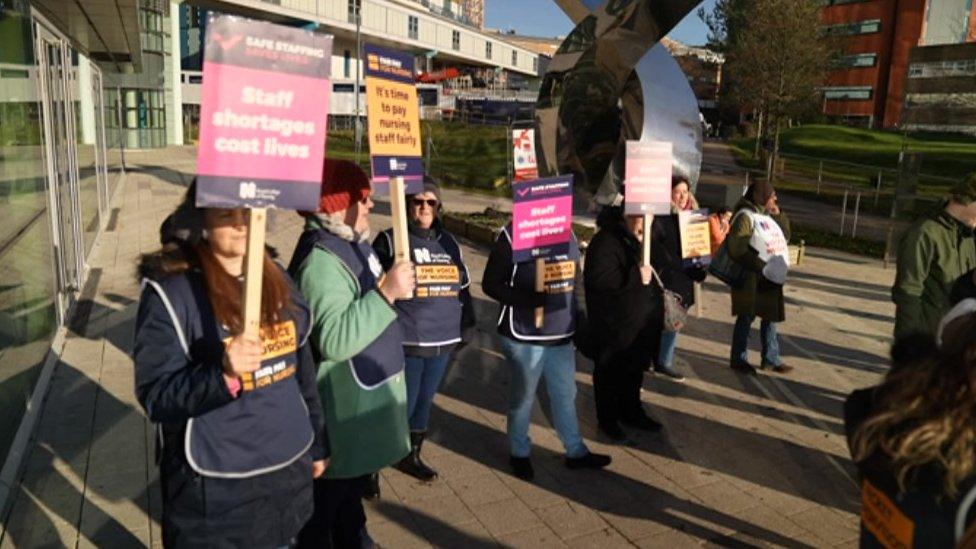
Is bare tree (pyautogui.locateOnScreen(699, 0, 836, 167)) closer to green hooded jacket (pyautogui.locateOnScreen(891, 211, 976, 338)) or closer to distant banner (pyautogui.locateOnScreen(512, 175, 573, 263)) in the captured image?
green hooded jacket (pyautogui.locateOnScreen(891, 211, 976, 338))

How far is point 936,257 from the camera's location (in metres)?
4.77

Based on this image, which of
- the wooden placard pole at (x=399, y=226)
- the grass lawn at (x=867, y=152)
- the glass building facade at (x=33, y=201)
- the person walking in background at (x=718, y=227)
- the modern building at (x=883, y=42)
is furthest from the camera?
the modern building at (x=883, y=42)

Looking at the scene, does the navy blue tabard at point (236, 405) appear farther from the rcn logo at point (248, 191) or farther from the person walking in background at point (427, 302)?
the person walking in background at point (427, 302)

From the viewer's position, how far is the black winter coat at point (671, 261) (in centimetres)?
577

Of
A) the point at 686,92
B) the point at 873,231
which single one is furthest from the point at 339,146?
the point at 686,92

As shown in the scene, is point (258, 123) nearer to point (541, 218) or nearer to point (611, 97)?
point (541, 218)

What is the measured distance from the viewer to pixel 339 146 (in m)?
39.5

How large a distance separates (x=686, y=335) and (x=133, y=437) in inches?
221

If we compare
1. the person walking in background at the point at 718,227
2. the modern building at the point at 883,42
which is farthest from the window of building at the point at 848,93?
the person walking in background at the point at 718,227

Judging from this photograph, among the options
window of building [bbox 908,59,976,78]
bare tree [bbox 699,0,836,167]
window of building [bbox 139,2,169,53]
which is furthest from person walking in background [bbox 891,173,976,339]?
window of building [bbox 139,2,169,53]

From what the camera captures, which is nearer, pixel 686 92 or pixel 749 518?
pixel 749 518

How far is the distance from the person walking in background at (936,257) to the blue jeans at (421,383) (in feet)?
9.48

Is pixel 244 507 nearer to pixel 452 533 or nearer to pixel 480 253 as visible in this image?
pixel 452 533

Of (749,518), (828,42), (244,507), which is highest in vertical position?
(828,42)
